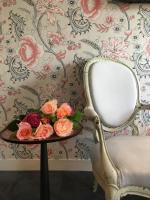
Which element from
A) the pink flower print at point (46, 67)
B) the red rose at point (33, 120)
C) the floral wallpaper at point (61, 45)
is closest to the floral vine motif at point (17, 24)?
the floral wallpaper at point (61, 45)

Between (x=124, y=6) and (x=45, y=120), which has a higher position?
(x=124, y=6)

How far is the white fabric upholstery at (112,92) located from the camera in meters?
1.95

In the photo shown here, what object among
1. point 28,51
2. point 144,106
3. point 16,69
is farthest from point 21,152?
point 144,106

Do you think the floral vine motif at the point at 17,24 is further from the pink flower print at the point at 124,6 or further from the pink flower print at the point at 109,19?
the pink flower print at the point at 124,6

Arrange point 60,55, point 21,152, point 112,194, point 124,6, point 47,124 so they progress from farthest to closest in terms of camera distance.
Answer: point 21,152 < point 60,55 < point 124,6 < point 47,124 < point 112,194

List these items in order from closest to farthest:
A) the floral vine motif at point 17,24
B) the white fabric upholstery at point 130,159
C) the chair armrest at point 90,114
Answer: the white fabric upholstery at point 130,159, the chair armrest at point 90,114, the floral vine motif at point 17,24

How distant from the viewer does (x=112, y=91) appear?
6.51 ft

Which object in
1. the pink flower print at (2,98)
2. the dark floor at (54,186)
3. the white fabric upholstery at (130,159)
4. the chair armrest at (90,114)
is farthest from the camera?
the pink flower print at (2,98)

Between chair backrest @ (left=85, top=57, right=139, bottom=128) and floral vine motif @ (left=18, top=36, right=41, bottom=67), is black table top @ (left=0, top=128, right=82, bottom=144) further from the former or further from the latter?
floral vine motif @ (left=18, top=36, right=41, bottom=67)

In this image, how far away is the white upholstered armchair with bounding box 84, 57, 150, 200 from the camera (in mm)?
1529

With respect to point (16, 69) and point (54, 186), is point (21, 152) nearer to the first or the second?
point (54, 186)

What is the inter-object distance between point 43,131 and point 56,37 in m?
0.87

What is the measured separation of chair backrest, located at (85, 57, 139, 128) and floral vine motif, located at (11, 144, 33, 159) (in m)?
0.77

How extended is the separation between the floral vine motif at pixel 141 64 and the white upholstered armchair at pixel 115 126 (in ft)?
0.60
